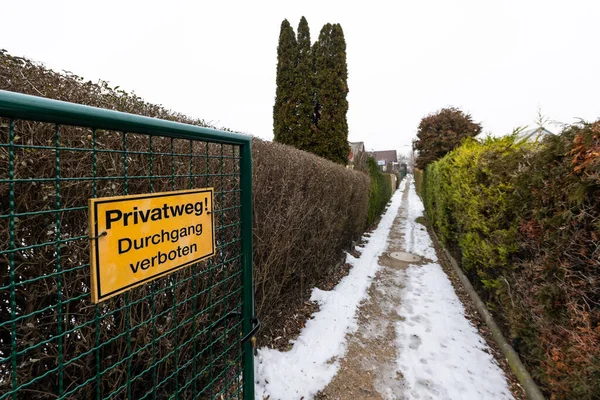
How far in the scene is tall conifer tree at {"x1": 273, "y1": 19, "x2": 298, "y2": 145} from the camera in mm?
10219

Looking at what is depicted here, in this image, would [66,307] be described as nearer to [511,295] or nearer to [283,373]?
[283,373]

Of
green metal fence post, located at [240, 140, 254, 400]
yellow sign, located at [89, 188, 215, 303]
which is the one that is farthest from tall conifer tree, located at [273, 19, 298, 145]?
yellow sign, located at [89, 188, 215, 303]

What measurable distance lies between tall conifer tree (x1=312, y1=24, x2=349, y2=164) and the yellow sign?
9186 millimetres

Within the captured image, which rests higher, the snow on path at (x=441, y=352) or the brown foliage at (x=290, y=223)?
the brown foliage at (x=290, y=223)

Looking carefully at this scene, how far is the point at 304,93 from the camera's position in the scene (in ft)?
33.2

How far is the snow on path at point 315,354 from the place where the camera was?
2.57 metres

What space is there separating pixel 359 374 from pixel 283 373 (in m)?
0.79

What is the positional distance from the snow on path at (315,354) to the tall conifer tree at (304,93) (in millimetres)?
6731

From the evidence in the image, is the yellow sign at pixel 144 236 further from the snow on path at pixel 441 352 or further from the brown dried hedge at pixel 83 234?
the snow on path at pixel 441 352

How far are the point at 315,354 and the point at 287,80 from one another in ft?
31.9

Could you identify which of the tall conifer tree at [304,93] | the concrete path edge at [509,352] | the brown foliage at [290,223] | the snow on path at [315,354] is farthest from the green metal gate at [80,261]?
the tall conifer tree at [304,93]

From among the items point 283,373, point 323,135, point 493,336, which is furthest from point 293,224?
point 323,135

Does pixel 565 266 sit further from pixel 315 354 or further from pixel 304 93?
pixel 304 93

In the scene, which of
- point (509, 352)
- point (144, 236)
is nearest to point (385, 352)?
point (509, 352)
